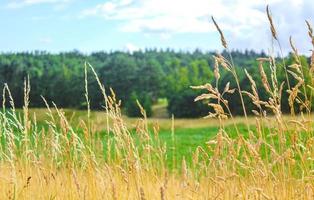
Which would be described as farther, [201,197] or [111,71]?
[111,71]

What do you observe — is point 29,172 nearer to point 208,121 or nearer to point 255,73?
point 208,121

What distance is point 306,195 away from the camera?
2.94 m

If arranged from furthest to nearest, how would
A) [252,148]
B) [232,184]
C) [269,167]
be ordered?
[232,184] < [269,167] < [252,148]

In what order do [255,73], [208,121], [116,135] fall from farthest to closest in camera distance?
[255,73], [208,121], [116,135]

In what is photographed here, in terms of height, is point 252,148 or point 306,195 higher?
point 252,148

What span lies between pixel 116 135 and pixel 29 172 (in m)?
1.03

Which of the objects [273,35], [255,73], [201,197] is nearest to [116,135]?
[201,197]

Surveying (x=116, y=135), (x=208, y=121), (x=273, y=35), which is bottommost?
(x=208, y=121)

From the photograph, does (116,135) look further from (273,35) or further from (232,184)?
(273,35)

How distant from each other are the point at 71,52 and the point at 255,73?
80193 mm

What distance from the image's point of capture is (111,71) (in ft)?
252

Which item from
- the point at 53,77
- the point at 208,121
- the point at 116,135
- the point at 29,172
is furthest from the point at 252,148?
the point at 53,77

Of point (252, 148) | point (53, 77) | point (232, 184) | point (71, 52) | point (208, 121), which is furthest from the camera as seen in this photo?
point (71, 52)

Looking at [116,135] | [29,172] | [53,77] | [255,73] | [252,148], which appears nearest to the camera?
[252,148]
